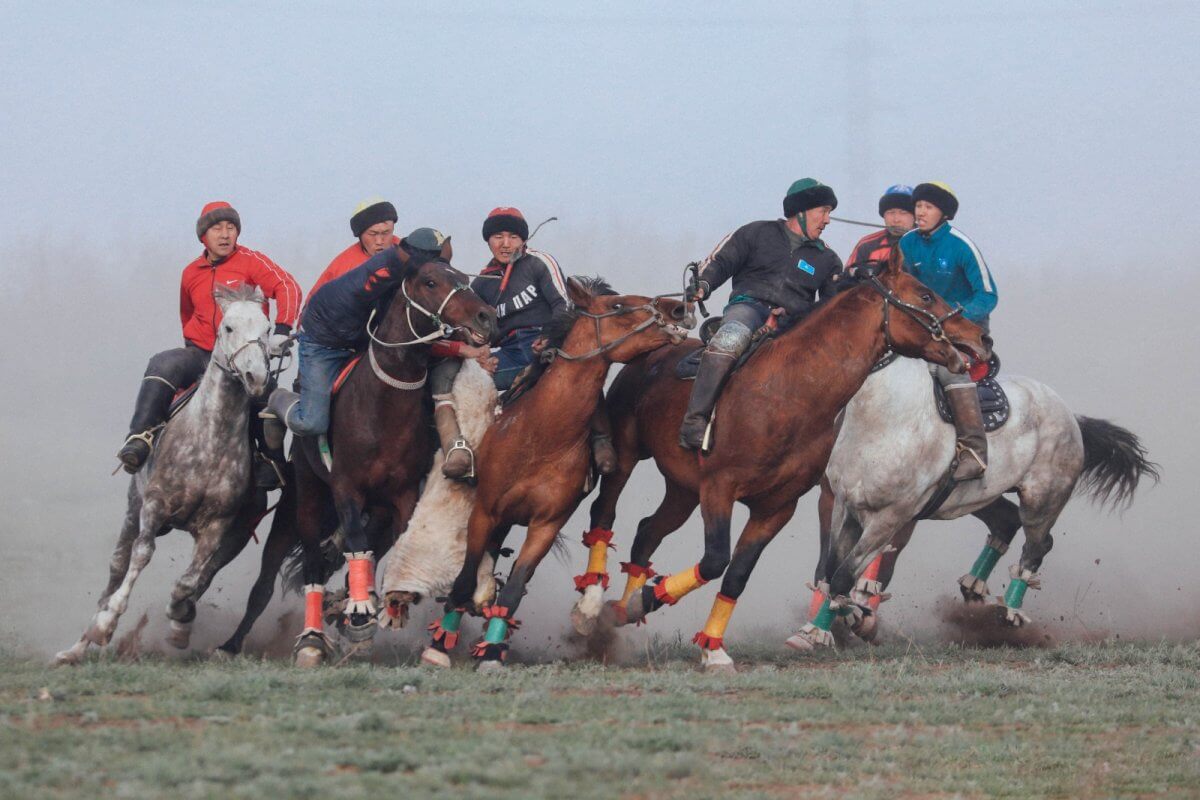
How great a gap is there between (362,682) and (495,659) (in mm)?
1750

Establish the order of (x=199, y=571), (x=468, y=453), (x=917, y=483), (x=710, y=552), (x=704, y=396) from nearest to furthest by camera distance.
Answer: (x=710, y=552) → (x=704, y=396) → (x=468, y=453) → (x=199, y=571) → (x=917, y=483)

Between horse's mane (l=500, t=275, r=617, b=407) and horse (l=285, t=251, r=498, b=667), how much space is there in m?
0.58

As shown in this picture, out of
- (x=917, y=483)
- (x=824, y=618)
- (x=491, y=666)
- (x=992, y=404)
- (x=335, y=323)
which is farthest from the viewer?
(x=992, y=404)

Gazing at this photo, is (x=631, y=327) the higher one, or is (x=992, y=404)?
(x=631, y=327)

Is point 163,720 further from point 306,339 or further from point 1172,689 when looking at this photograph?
point 1172,689

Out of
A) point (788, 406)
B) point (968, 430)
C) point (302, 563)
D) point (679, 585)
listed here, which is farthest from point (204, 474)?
point (968, 430)

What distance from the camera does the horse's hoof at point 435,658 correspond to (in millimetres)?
11195

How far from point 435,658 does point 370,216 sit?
333 centimetres

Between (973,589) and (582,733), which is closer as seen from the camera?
(582,733)

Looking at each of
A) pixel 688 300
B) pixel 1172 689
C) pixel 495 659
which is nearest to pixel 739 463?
pixel 688 300

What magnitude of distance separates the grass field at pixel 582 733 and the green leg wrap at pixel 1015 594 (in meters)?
2.89

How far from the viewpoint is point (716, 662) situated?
11.2 meters

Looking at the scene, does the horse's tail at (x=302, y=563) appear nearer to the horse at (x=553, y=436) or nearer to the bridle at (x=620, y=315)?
the horse at (x=553, y=436)

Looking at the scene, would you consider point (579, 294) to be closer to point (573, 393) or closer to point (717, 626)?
point (573, 393)
